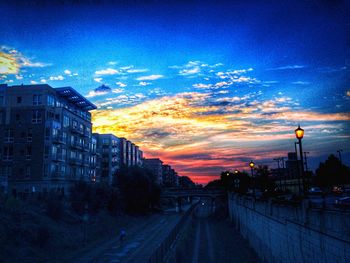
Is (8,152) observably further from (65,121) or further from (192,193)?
(192,193)

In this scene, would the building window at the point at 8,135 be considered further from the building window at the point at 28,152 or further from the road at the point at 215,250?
the road at the point at 215,250

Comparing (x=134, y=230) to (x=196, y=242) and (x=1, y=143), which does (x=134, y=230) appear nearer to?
(x=196, y=242)

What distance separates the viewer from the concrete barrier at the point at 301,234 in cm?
1534

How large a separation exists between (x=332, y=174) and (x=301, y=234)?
84770 millimetres

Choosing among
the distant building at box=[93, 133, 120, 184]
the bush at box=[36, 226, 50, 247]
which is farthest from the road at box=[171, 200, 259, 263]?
the distant building at box=[93, 133, 120, 184]

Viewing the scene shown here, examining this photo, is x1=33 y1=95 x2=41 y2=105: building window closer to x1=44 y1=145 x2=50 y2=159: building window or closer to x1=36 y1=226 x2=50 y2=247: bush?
x1=44 y1=145 x2=50 y2=159: building window

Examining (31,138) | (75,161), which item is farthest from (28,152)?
(75,161)

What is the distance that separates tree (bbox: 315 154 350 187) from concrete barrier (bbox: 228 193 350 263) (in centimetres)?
6848

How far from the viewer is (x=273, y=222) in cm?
3027

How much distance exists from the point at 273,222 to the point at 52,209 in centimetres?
3224

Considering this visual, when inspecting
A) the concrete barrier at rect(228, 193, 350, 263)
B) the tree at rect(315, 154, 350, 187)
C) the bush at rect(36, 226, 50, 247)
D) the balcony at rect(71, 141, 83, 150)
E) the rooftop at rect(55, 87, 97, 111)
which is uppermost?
the rooftop at rect(55, 87, 97, 111)

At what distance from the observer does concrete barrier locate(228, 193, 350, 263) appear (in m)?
15.3

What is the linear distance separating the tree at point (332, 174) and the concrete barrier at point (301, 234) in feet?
225

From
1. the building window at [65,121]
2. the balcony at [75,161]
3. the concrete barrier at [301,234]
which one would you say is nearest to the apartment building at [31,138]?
the building window at [65,121]
